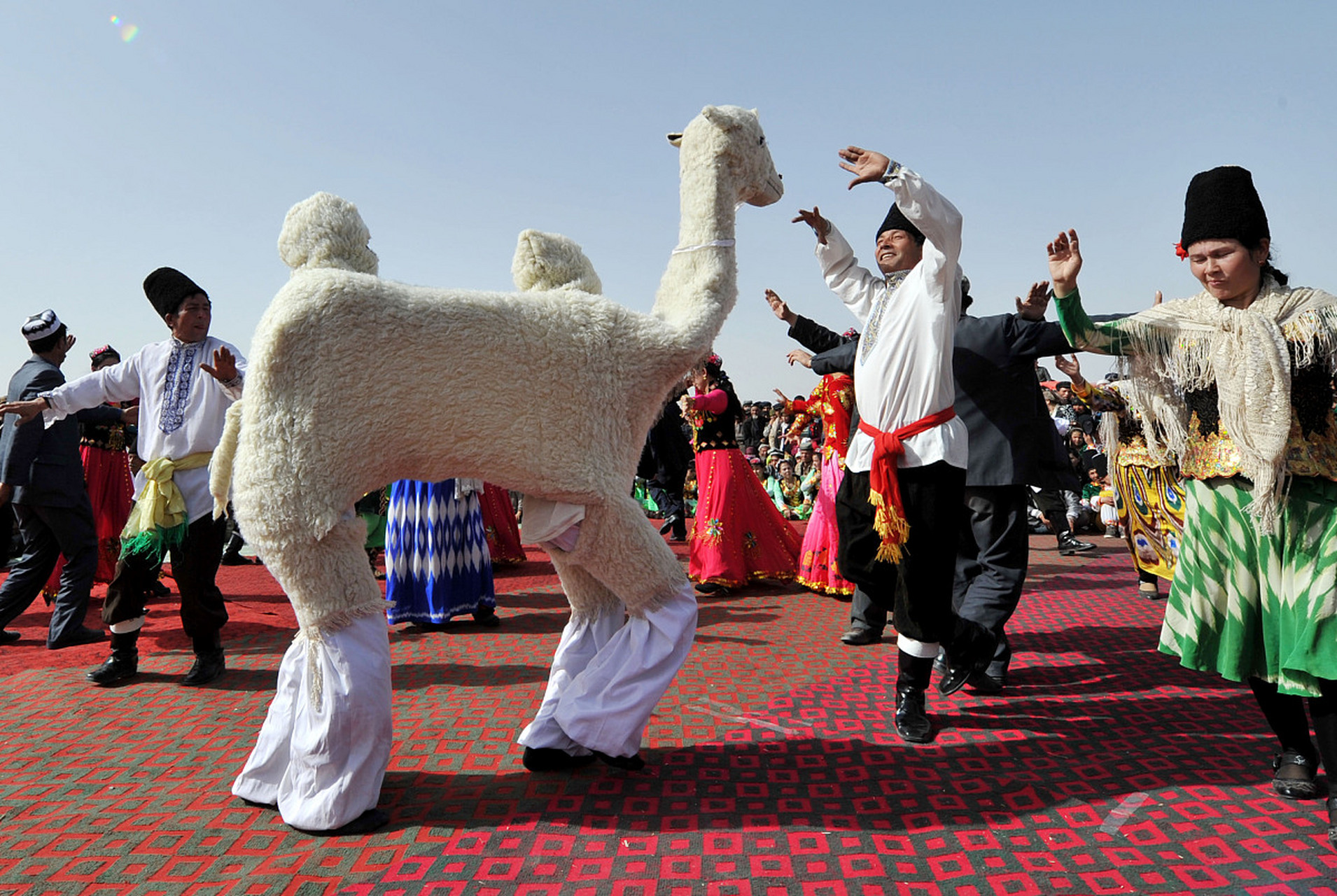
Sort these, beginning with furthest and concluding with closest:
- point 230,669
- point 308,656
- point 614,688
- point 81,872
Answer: point 230,669, point 614,688, point 308,656, point 81,872

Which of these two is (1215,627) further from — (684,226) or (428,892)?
(428,892)

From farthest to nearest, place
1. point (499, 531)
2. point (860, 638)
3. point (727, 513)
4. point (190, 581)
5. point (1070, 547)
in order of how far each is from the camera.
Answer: point (1070, 547) < point (499, 531) < point (727, 513) < point (860, 638) < point (190, 581)

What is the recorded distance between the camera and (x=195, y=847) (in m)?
2.44

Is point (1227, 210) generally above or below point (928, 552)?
above

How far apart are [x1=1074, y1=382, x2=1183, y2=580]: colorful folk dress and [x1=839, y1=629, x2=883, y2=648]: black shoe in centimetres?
155

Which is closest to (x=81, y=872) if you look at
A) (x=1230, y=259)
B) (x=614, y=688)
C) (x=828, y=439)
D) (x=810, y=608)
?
(x=614, y=688)

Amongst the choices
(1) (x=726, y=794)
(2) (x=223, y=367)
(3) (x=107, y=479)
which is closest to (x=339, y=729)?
(1) (x=726, y=794)

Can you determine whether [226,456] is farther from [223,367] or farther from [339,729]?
[339,729]

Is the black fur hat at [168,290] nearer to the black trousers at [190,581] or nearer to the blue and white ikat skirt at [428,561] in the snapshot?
the black trousers at [190,581]

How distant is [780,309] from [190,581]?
3.27 metres

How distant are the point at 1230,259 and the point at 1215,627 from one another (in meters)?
1.15

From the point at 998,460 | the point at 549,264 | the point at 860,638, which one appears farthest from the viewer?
the point at 860,638

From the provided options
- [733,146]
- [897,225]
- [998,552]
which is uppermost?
[733,146]

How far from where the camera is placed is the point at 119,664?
4.28m
